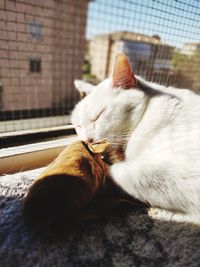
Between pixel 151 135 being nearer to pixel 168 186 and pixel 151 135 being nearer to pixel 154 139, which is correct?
pixel 154 139

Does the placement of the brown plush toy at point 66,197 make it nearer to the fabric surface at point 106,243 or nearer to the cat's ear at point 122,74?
the fabric surface at point 106,243

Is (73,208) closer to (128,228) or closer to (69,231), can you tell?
(69,231)

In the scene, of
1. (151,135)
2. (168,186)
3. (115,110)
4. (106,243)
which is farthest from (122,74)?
→ (106,243)

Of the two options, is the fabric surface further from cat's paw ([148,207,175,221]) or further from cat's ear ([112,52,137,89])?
cat's ear ([112,52,137,89])

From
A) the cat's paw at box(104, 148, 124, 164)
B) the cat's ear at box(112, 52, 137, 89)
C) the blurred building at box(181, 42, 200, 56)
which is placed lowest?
the cat's paw at box(104, 148, 124, 164)

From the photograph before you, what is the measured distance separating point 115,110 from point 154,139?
0.60 feet

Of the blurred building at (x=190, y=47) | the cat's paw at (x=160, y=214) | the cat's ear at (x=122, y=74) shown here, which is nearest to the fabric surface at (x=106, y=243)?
the cat's paw at (x=160, y=214)

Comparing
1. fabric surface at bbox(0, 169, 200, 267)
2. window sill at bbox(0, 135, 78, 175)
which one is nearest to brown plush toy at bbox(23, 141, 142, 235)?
fabric surface at bbox(0, 169, 200, 267)

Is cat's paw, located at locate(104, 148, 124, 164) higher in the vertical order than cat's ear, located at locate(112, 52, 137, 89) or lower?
lower

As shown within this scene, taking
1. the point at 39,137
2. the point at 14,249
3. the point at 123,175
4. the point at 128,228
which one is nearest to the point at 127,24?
the point at 39,137

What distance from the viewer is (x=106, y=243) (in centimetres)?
54

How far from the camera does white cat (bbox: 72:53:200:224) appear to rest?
0.63m

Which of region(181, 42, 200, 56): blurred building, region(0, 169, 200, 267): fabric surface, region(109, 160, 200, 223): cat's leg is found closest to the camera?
region(0, 169, 200, 267): fabric surface

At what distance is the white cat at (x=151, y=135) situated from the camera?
0.63 m
